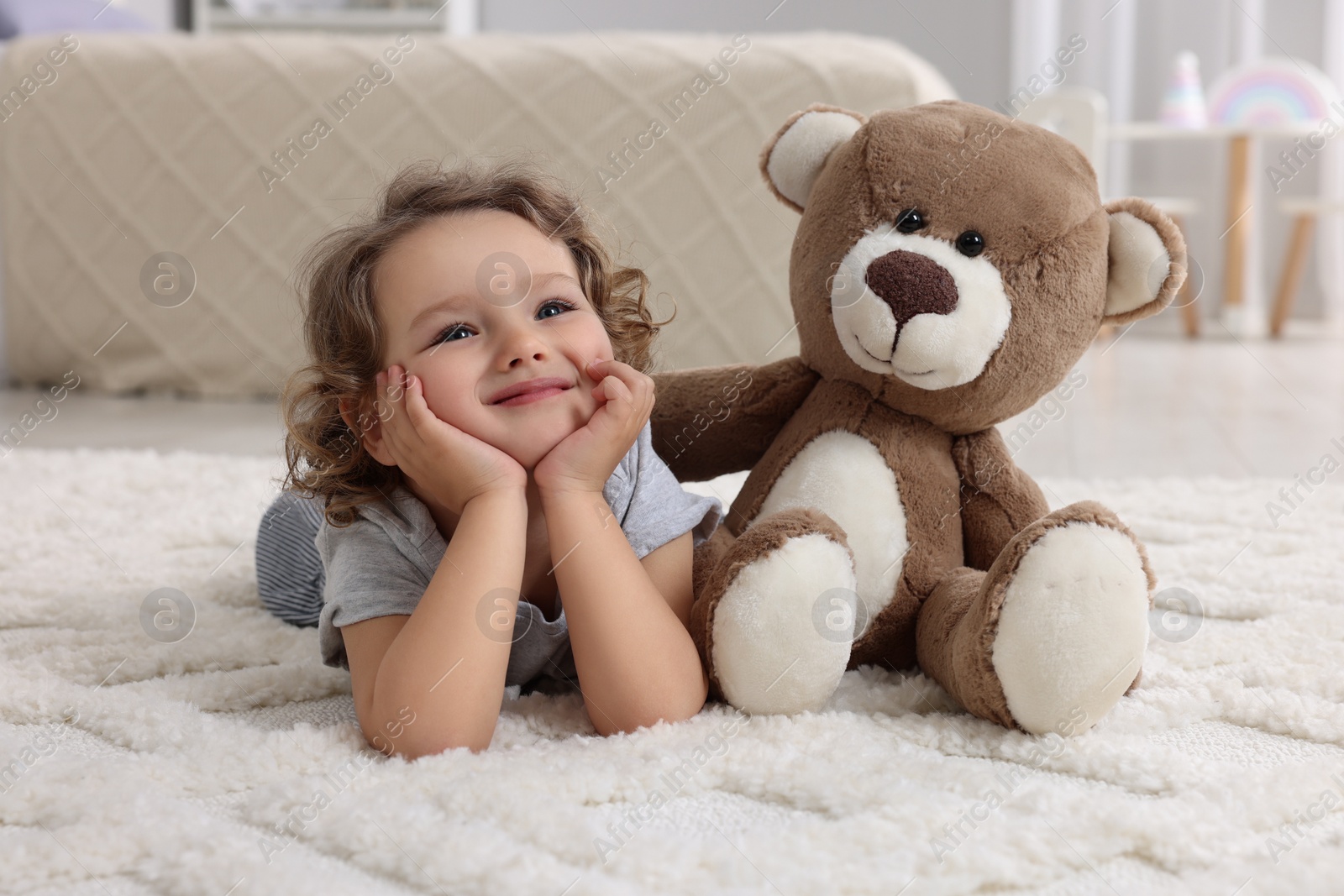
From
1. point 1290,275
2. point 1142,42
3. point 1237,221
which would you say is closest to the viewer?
point 1237,221

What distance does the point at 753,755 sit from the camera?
585mm

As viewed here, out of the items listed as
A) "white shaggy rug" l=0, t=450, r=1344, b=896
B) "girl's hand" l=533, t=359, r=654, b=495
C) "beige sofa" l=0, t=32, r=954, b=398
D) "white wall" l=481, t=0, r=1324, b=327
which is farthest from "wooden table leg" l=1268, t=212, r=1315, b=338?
"girl's hand" l=533, t=359, r=654, b=495

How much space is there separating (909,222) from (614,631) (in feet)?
1.01

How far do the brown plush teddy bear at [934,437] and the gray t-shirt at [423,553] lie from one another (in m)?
0.05

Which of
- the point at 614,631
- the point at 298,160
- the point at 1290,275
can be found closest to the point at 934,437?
the point at 614,631

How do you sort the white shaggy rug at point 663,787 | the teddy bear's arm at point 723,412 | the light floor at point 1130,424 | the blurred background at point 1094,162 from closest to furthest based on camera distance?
the white shaggy rug at point 663,787, the teddy bear's arm at point 723,412, the light floor at point 1130,424, the blurred background at point 1094,162

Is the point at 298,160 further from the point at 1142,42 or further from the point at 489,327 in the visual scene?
the point at 1142,42

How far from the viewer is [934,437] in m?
0.74

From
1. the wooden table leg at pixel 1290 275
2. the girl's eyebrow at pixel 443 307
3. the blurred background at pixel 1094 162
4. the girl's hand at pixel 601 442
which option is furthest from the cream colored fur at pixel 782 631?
the wooden table leg at pixel 1290 275

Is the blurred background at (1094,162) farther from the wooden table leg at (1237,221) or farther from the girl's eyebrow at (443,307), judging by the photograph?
the girl's eyebrow at (443,307)

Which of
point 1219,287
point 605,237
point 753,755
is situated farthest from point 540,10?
point 753,755

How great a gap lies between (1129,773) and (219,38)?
2.00m

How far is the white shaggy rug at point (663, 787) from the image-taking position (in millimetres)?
476

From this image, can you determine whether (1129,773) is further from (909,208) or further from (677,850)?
(909,208)
